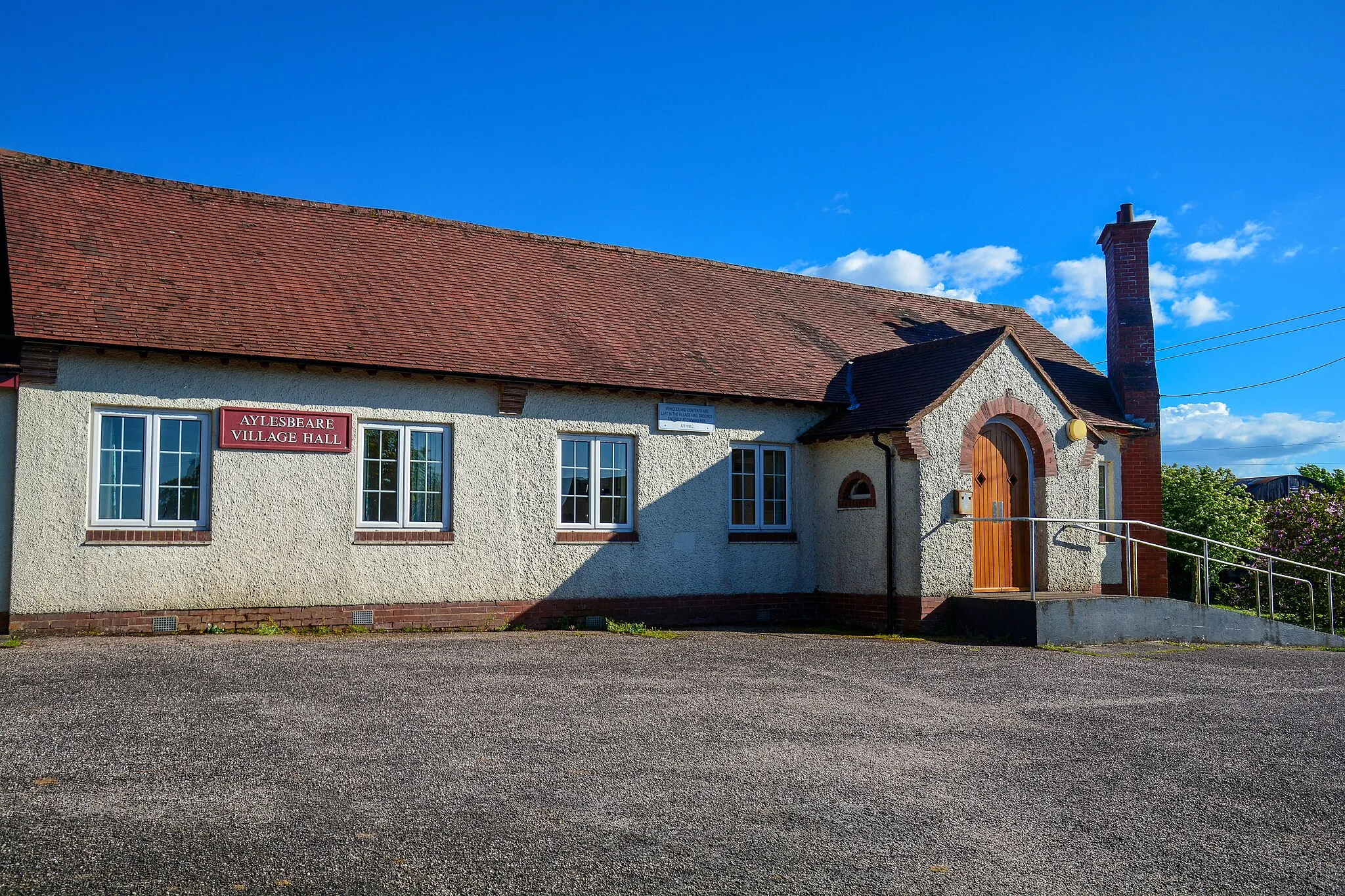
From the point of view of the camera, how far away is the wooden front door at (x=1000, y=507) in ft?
51.6

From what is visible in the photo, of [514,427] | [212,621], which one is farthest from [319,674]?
[514,427]

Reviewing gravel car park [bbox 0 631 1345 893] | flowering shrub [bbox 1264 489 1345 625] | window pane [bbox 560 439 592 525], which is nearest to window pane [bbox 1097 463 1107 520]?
flowering shrub [bbox 1264 489 1345 625]

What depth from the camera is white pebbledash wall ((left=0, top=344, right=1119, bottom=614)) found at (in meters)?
11.9

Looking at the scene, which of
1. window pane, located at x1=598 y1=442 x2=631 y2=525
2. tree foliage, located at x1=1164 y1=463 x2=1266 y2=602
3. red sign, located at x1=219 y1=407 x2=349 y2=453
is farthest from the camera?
tree foliage, located at x1=1164 y1=463 x2=1266 y2=602

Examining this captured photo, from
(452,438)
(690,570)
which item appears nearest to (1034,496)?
(690,570)

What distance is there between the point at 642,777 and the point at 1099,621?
32.4 feet

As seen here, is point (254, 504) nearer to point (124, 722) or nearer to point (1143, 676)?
point (124, 722)

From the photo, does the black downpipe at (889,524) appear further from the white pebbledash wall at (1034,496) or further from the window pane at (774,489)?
the window pane at (774,489)

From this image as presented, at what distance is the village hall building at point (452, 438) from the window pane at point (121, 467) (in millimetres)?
25

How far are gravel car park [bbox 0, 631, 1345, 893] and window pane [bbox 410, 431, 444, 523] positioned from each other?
3.19 m

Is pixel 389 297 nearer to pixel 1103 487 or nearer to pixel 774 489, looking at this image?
pixel 774 489

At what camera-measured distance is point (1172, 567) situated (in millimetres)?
24719

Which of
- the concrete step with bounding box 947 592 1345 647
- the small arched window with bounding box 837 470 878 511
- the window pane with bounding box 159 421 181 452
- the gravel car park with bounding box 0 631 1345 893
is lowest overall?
the gravel car park with bounding box 0 631 1345 893

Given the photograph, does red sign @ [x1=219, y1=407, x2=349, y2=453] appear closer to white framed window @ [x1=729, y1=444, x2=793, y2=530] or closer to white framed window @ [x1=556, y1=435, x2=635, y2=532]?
white framed window @ [x1=556, y1=435, x2=635, y2=532]
